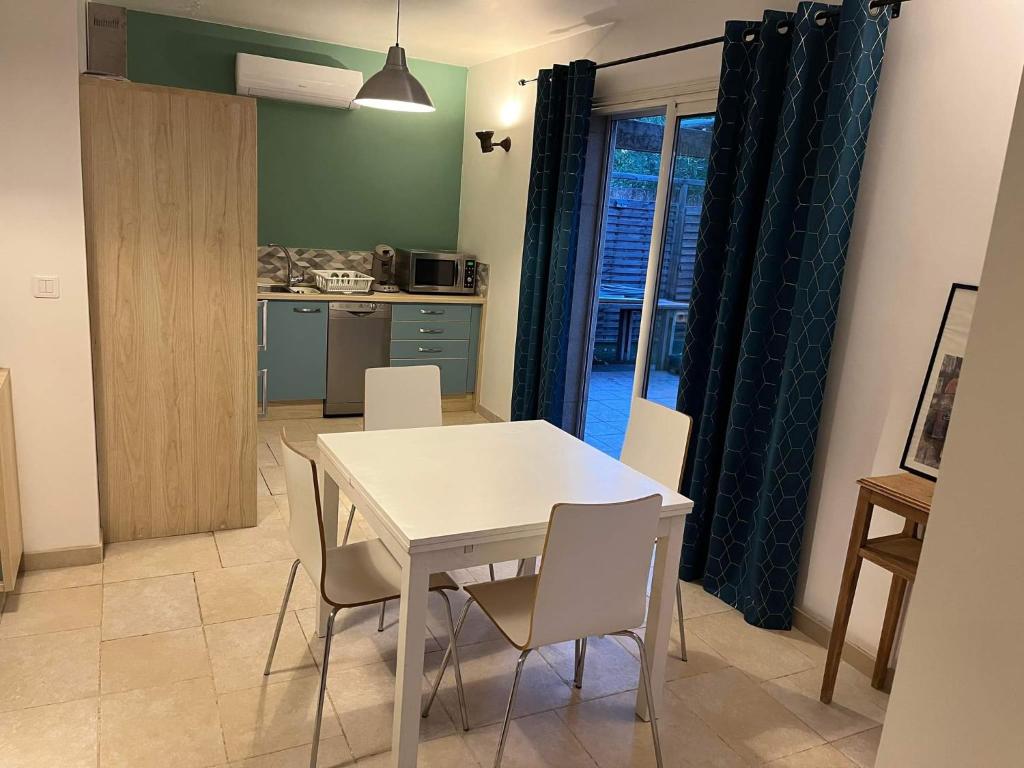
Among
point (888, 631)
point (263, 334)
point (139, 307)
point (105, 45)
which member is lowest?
point (888, 631)

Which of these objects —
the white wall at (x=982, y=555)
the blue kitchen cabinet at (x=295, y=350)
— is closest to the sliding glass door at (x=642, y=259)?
the blue kitchen cabinet at (x=295, y=350)

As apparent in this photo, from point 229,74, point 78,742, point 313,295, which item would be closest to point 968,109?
point 78,742

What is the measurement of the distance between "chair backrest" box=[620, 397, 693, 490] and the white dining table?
217mm

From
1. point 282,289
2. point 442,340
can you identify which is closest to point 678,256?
point 442,340

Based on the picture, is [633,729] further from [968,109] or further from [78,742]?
[968,109]

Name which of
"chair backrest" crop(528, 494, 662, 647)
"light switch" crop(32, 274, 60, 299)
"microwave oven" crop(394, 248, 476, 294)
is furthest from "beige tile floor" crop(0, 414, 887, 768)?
"microwave oven" crop(394, 248, 476, 294)

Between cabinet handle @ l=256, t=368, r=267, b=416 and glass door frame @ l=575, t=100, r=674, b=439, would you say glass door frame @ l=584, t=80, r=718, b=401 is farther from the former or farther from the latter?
cabinet handle @ l=256, t=368, r=267, b=416

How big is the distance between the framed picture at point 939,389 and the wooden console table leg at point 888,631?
0.42 metres

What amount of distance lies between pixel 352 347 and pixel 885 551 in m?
3.89

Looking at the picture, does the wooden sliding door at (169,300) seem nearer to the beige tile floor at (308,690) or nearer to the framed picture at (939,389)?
the beige tile floor at (308,690)

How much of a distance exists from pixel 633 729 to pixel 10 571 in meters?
2.25

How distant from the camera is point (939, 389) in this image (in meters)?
2.59

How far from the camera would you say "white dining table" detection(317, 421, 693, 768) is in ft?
6.63

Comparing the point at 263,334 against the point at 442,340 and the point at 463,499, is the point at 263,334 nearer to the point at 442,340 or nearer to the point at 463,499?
the point at 442,340
